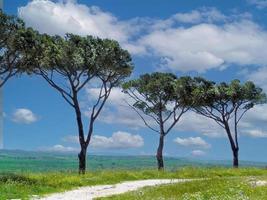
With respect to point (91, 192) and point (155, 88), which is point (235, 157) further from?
point (91, 192)

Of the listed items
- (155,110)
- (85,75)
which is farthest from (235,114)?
(85,75)

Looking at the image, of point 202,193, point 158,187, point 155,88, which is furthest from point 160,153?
point 202,193

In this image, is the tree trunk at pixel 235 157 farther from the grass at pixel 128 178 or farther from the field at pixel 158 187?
the grass at pixel 128 178

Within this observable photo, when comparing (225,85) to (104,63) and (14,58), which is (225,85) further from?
(14,58)

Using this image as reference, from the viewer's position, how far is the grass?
27.7 m

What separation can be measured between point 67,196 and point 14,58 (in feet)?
57.8

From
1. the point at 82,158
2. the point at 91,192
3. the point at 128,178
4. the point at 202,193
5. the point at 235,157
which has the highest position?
the point at 235,157

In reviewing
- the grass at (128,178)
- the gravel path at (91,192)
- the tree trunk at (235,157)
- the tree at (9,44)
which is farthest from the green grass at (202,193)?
the tree trunk at (235,157)

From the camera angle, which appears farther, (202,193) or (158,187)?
(158,187)

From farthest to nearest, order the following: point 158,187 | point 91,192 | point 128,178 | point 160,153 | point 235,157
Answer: point 235,157, point 160,153, point 128,178, point 91,192, point 158,187

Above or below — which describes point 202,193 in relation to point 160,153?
below

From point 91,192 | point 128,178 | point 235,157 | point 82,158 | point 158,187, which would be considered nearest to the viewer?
point 158,187

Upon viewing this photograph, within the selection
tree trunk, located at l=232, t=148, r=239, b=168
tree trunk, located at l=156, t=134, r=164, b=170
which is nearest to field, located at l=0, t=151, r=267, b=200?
tree trunk, located at l=156, t=134, r=164, b=170

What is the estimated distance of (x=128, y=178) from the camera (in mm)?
44969
